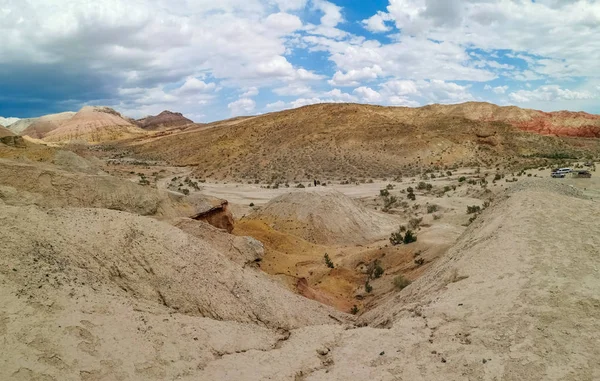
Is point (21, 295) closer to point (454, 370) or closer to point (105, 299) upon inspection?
point (105, 299)

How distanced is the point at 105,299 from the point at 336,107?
239ft

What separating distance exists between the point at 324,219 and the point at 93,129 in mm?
123893

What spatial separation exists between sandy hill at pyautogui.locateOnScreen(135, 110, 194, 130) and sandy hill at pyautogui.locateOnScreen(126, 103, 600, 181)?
269 feet

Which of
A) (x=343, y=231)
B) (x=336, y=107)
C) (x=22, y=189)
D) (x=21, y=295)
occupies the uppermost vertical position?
(x=336, y=107)

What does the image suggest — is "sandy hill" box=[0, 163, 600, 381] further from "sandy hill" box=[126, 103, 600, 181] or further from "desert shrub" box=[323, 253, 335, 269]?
"sandy hill" box=[126, 103, 600, 181]

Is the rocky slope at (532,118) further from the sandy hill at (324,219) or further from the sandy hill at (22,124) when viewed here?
the sandy hill at (22,124)

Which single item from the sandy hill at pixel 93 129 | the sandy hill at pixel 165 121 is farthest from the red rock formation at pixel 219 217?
the sandy hill at pixel 165 121

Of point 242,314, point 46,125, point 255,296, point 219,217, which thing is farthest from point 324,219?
point 46,125

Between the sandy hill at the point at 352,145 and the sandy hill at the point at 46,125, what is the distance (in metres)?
83.0

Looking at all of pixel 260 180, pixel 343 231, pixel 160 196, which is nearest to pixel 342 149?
pixel 260 180

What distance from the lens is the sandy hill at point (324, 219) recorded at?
2414 cm

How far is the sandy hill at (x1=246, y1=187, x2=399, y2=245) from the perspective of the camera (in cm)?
2414

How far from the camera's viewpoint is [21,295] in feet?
19.7

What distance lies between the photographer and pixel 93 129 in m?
133
